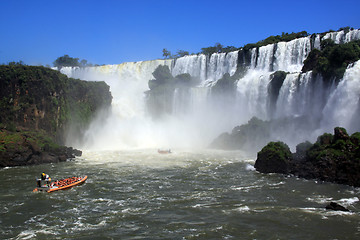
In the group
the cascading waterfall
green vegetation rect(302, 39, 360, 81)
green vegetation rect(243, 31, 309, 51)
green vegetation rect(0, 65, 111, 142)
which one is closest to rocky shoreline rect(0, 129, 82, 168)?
green vegetation rect(0, 65, 111, 142)

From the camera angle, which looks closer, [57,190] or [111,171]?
[57,190]

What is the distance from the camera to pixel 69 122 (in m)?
42.1

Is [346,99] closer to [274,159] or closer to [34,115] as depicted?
[274,159]

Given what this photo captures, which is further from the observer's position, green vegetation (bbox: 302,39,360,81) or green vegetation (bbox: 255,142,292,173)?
green vegetation (bbox: 302,39,360,81)

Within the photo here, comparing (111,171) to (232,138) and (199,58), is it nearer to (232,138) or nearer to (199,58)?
(232,138)

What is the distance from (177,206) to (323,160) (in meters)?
11.4

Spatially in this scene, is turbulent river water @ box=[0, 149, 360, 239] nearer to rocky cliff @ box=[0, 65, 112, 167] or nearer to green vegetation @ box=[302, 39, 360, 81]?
rocky cliff @ box=[0, 65, 112, 167]

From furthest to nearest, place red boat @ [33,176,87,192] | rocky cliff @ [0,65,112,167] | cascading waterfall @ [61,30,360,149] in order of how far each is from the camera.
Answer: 1. cascading waterfall @ [61,30,360,149]
2. rocky cliff @ [0,65,112,167]
3. red boat @ [33,176,87,192]

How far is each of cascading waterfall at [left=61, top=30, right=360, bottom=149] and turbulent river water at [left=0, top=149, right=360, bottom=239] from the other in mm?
13434

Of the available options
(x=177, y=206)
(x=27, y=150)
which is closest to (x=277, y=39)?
(x=27, y=150)

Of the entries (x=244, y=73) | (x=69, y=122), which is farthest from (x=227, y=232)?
(x=244, y=73)

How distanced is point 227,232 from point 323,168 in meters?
11.6

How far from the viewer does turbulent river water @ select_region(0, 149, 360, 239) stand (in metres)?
14.1

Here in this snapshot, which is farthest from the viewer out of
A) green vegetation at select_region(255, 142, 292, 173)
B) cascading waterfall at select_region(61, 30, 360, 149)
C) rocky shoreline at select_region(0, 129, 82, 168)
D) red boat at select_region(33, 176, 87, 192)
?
cascading waterfall at select_region(61, 30, 360, 149)
